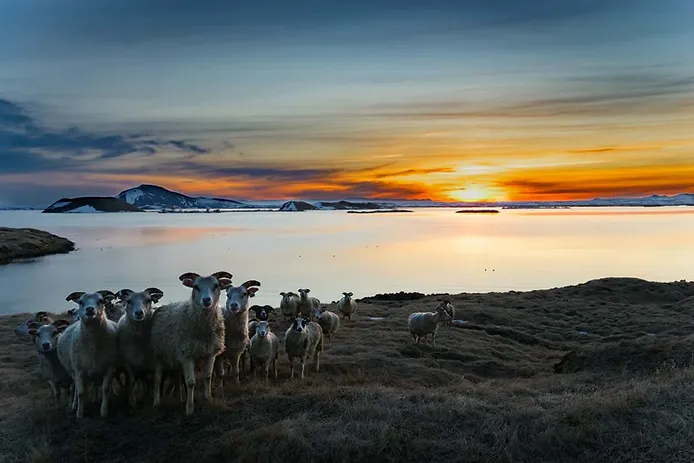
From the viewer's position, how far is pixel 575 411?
10422 mm

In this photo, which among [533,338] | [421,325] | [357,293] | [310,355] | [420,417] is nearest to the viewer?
[420,417]

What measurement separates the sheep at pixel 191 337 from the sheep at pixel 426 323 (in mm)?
11874

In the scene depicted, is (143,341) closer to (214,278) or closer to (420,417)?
(214,278)

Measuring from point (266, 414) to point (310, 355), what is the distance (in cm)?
710

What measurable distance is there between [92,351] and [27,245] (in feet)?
308

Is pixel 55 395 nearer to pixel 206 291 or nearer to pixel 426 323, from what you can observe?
pixel 206 291

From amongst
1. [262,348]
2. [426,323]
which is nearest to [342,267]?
[426,323]

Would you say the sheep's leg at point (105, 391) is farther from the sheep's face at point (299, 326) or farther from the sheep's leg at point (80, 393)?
the sheep's face at point (299, 326)

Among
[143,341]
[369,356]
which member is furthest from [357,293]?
[143,341]

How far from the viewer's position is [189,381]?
38.0 ft

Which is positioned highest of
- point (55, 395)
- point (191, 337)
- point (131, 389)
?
point (191, 337)

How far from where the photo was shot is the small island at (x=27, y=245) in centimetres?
8531

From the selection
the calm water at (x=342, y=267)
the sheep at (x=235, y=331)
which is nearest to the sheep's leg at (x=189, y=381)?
the sheep at (x=235, y=331)

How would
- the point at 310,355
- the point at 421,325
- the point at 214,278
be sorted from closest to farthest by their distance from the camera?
the point at 214,278 < the point at 310,355 < the point at 421,325
